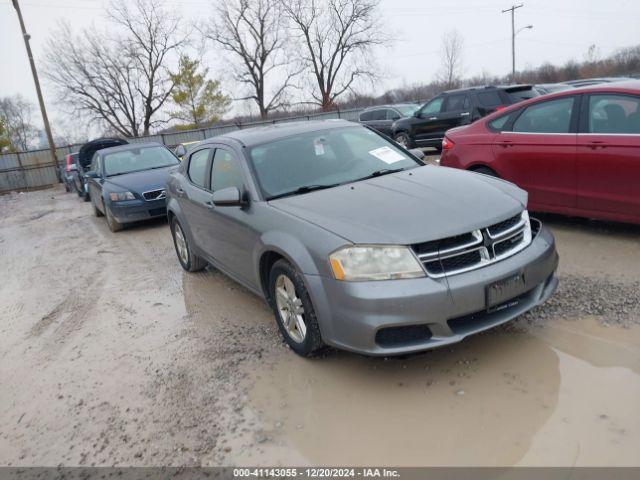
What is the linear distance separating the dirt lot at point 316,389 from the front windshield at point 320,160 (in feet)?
4.15

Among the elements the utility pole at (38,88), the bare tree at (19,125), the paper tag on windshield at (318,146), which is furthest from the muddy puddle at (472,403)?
the bare tree at (19,125)

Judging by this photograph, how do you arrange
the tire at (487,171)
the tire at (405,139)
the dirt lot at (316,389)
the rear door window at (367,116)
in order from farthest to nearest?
the rear door window at (367,116)
the tire at (405,139)
the tire at (487,171)
the dirt lot at (316,389)

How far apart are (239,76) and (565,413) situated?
45.9 meters

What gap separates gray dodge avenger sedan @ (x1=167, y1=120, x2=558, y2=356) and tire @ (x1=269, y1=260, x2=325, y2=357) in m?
0.01

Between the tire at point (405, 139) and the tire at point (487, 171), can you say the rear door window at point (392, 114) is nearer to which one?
the tire at point (405, 139)

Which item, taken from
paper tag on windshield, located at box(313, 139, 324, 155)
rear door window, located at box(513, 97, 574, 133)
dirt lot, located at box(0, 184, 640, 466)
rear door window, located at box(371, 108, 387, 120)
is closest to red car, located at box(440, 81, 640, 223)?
rear door window, located at box(513, 97, 574, 133)

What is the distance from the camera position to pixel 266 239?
3580mm

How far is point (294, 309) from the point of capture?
346 centimetres

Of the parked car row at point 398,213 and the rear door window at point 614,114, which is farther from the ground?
the rear door window at point 614,114

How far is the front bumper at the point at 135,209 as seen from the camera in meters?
9.16

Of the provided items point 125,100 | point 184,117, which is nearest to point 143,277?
point 184,117

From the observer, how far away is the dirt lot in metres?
2.62

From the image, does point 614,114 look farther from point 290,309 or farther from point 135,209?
point 135,209

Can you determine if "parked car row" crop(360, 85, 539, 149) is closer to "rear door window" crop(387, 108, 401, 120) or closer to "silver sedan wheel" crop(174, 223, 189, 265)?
"rear door window" crop(387, 108, 401, 120)
